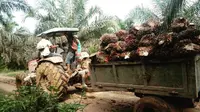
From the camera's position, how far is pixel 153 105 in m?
3.87

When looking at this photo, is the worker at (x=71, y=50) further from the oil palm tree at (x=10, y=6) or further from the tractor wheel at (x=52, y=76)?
the oil palm tree at (x=10, y=6)

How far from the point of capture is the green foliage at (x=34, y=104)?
1986 millimetres

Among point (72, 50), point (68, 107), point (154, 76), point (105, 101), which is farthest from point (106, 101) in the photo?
point (68, 107)

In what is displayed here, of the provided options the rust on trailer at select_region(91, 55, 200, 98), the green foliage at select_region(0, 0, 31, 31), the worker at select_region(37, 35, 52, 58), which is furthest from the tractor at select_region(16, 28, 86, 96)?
the green foliage at select_region(0, 0, 31, 31)

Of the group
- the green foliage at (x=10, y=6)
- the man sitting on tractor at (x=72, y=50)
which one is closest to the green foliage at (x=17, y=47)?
the green foliage at (x=10, y=6)

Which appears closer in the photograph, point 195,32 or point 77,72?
point 195,32

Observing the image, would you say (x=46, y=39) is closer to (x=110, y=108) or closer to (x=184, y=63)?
(x=110, y=108)

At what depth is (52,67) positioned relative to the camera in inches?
221

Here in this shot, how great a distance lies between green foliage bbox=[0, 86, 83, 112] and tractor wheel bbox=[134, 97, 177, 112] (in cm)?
210

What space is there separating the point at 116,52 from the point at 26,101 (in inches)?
106

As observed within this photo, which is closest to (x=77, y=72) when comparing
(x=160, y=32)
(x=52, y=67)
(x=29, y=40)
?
(x=52, y=67)

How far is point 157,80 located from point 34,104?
7.79 ft

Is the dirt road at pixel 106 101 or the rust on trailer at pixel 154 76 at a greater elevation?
the rust on trailer at pixel 154 76

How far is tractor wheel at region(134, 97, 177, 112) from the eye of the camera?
3.76m
